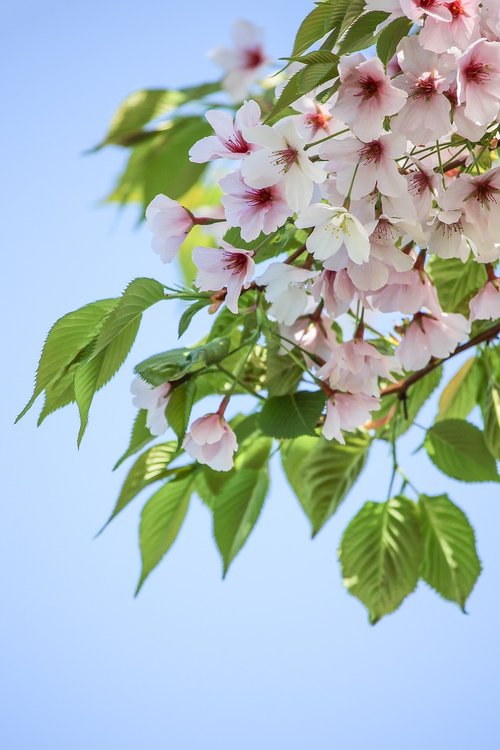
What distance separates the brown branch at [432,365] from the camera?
0.58m

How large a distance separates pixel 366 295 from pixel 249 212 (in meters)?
0.08

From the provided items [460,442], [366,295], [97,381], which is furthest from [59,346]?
[460,442]

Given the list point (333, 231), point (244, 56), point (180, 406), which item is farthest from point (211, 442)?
point (244, 56)

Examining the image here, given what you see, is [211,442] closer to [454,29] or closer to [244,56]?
[454,29]

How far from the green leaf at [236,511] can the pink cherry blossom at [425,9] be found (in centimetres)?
34

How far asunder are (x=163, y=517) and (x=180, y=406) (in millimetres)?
190

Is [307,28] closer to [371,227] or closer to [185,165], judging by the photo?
[371,227]

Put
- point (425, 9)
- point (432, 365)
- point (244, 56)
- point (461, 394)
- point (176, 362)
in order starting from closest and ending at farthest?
point (425, 9)
point (176, 362)
point (432, 365)
point (461, 394)
point (244, 56)

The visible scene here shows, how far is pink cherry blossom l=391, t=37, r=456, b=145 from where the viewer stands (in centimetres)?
39

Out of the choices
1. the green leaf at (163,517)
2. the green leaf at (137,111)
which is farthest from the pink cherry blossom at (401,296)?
the green leaf at (137,111)

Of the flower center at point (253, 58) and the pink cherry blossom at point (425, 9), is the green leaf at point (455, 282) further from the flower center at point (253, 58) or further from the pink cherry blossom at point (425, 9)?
the flower center at point (253, 58)

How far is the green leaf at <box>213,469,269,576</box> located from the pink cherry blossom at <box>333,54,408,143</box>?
30 cm

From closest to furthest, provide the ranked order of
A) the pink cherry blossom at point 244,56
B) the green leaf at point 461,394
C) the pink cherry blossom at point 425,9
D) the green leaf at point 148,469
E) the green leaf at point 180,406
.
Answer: the pink cherry blossom at point 425,9, the green leaf at point 180,406, the green leaf at point 148,469, the green leaf at point 461,394, the pink cherry blossom at point 244,56

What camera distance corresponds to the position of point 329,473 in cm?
64
